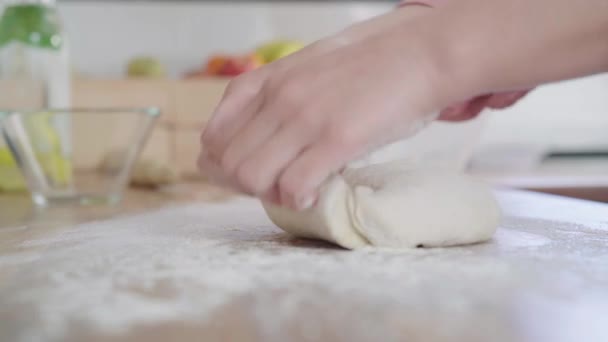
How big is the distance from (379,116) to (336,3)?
2.25 metres

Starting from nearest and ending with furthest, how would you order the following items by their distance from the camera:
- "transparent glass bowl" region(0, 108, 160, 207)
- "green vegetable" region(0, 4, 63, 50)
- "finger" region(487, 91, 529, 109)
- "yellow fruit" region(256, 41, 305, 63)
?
"finger" region(487, 91, 529, 109), "transparent glass bowl" region(0, 108, 160, 207), "green vegetable" region(0, 4, 63, 50), "yellow fruit" region(256, 41, 305, 63)

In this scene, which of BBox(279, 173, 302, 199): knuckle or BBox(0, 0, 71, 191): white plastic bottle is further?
BBox(0, 0, 71, 191): white plastic bottle

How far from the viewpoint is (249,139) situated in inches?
24.3

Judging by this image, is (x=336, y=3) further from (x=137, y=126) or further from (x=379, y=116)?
(x=379, y=116)

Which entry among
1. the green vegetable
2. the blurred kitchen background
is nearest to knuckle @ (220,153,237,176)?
the green vegetable

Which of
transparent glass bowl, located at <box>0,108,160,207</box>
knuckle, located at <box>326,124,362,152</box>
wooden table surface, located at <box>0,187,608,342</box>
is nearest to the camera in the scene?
wooden table surface, located at <box>0,187,608,342</box>

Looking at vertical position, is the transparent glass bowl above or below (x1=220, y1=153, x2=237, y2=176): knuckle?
below

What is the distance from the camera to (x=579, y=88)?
8.82ft

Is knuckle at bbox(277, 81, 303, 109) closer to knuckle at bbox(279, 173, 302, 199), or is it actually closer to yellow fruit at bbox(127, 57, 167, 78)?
knuckle at bbox(279, 173, 302, 199)

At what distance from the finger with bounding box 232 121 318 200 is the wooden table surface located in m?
0.07

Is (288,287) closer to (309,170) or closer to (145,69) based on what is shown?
(309,170)

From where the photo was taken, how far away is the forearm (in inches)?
22.7

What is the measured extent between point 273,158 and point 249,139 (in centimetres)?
3

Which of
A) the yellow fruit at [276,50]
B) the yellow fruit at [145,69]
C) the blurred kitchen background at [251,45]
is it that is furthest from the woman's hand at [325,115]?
the blurred kitchen background at [251,45]
